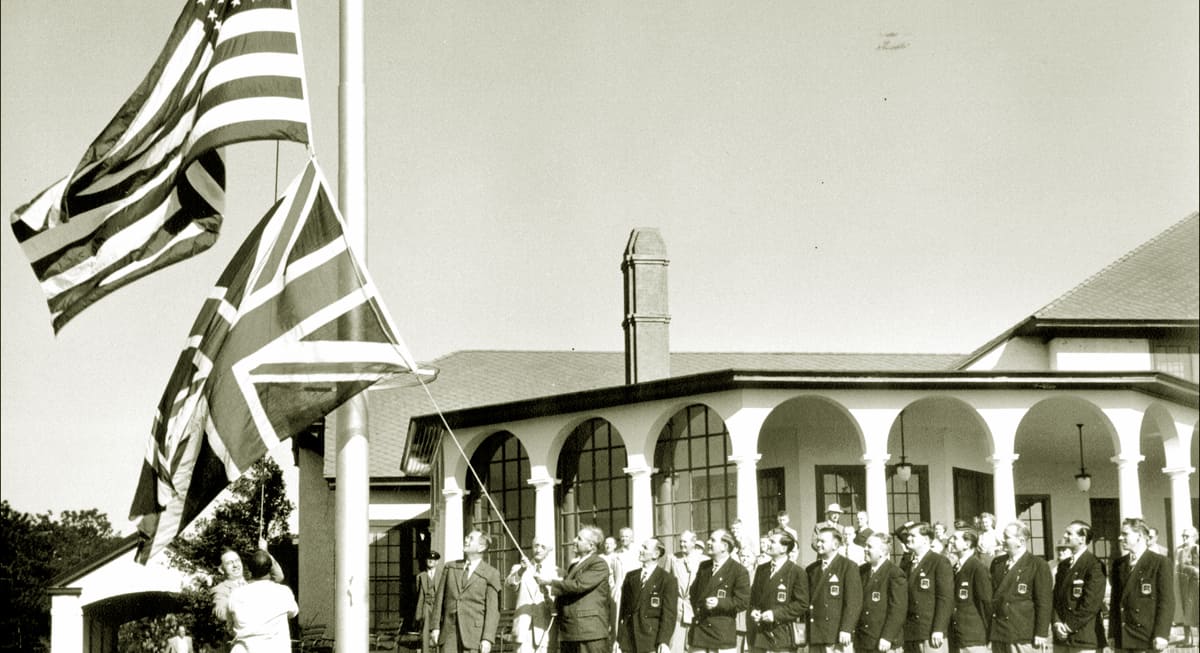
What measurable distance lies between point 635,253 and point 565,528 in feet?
19.7

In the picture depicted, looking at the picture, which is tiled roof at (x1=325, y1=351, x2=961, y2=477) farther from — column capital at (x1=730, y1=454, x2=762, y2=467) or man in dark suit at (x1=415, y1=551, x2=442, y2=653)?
man in dark suit at (x1=415, y1=551, x2=442, y2=653)

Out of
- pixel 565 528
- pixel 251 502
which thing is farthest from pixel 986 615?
pixel 251 502

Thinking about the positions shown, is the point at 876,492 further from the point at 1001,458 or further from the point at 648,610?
the point at 648,610

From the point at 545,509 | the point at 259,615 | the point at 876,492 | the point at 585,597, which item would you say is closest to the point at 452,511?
the point at 545,509

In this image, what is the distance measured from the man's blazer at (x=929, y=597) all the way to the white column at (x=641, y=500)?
8275mm

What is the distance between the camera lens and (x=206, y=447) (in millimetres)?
9477

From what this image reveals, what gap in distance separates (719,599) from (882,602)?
1.59m

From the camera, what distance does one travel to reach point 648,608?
16672 millimetres

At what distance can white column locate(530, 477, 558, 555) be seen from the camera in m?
25.7

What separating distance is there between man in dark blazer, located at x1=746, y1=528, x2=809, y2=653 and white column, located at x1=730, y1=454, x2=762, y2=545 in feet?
19.8

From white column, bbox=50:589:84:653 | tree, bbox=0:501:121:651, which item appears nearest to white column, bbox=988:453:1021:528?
white column, bbox=50:589:84:653

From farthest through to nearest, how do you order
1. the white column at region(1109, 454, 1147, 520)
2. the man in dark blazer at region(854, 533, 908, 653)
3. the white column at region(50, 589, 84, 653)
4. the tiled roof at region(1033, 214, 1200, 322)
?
the white column at region(50, 589, 84, 653), the tiled roof at region(1033, 214, 1200, 322), the white column at region(1109, 454, 1147, 520), the man in dark blazer at region(854, 533, 908, 653)

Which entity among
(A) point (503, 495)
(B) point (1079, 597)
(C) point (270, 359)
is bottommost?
(B) point (1079, 597)

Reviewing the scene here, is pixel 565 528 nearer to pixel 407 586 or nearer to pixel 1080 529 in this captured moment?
pixel 407 586
